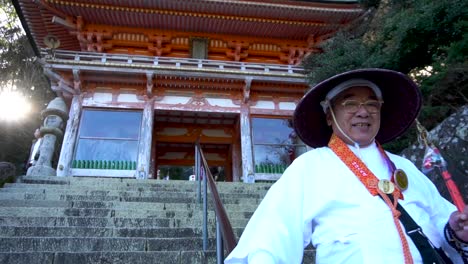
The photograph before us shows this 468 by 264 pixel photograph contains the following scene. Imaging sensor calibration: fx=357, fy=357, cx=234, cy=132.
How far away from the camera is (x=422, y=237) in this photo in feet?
4.55

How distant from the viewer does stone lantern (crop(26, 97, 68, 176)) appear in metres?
7.80

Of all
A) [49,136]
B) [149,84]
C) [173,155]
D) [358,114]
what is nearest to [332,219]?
[358,114]

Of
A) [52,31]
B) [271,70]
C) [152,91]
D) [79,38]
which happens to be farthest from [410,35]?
[52,31]

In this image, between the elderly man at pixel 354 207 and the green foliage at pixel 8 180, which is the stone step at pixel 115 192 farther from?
the elderly man at pixel 354 207

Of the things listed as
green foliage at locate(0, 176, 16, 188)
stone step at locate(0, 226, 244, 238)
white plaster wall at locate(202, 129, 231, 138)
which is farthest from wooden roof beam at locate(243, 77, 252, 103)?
stone step at locate(0, 226, 244, 238)

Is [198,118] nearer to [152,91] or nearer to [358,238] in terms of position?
[152,91]

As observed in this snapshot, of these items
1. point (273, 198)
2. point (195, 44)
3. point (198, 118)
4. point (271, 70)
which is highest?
point (195, 44)

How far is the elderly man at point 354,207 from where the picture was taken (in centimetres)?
134

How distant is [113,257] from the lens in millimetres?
3188

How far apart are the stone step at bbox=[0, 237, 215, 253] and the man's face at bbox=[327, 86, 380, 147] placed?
98.7 inches

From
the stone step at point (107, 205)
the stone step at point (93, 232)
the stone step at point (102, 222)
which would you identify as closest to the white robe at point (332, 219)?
the stone step at point (93, 232)

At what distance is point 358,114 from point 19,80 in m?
20.4

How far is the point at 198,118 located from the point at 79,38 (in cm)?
447

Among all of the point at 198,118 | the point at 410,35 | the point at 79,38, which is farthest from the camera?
the point at 198,118
